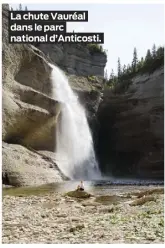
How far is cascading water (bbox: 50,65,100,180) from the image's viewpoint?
34875 mm

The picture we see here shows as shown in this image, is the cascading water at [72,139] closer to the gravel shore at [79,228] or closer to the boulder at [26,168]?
the boulder at [26,168]

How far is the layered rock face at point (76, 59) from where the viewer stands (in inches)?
2605

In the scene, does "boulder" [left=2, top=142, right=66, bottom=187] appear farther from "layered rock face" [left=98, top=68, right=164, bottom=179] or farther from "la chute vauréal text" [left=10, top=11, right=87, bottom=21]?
"la chute vauréal text" [left=10, top=11, right=87, bottom=21]

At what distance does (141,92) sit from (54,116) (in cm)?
2043

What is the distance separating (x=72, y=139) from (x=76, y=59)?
1446 inches

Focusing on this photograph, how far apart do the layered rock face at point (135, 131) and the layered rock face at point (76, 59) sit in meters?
20.1

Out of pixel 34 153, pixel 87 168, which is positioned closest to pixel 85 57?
pixel 87 168

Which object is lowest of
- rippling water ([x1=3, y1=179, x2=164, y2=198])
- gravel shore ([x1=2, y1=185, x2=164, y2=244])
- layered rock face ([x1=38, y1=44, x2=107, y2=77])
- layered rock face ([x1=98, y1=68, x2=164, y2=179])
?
rippling water ([x1=3, y1=179, x2=164, y2=198])

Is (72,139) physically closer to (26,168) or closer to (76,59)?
(26,168)

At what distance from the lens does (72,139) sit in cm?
3678

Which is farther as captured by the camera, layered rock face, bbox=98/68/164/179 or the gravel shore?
layered rock face, bbox=98/68/164/179

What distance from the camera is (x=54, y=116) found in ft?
109

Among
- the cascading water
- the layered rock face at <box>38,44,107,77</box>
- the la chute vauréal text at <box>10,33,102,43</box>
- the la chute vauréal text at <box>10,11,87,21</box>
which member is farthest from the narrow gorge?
the la chute vauréal text at <box>10,11,87,21</box>

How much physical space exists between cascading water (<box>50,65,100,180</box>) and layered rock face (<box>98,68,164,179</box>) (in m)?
6.47
